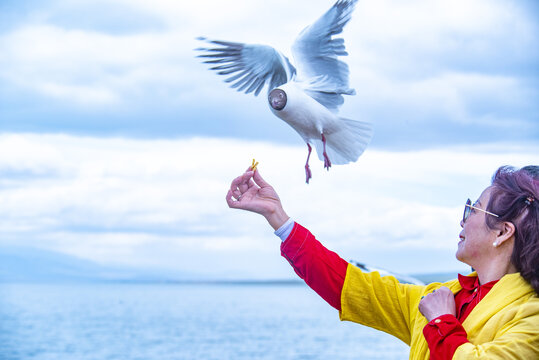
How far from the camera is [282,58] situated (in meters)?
3.16

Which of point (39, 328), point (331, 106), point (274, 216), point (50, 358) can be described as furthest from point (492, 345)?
point (39, 328)

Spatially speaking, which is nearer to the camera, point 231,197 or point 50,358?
point 231,197

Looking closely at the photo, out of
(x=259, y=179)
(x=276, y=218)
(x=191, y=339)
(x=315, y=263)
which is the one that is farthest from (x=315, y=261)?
(x=191, y=339)

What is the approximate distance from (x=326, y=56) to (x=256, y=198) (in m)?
1.14

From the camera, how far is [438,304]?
1939mm

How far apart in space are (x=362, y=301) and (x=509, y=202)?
0.52 meters

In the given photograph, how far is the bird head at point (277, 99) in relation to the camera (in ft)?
7.80

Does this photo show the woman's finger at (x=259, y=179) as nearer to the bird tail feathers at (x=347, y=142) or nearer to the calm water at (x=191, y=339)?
the bird tail feathers at (x=347, y=142)

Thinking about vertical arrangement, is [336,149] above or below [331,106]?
below

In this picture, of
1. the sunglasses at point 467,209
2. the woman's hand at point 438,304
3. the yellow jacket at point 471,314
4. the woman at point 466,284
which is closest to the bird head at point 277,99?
the woman at point 466,284

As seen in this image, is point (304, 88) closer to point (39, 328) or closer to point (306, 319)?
point (39, 328)

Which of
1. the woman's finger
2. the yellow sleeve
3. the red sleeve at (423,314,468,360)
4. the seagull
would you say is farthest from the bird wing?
the red sleeve at (423,314,468,360)

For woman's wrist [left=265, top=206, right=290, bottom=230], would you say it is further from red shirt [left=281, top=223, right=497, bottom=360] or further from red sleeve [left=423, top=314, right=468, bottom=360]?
red sleeve [left=423, top=314, right=468, bottom=360]

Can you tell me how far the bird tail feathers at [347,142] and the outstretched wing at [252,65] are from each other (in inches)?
16.6
